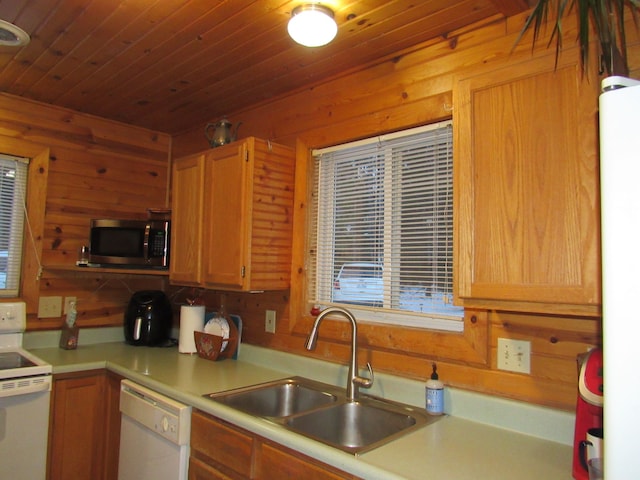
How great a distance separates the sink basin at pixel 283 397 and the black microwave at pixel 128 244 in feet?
3.45

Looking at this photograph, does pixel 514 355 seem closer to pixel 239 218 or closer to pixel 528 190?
pixel 528 190

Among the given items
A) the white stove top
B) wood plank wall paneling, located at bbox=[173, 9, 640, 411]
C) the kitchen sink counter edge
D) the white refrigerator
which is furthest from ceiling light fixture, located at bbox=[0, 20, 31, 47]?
the white refrigerator

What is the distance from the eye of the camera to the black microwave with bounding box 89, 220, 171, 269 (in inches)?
102

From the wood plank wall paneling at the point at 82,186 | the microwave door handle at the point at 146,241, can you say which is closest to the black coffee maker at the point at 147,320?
the wood plank wall paneling at the point at 82,186

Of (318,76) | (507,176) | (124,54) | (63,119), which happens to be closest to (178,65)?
(124,54)

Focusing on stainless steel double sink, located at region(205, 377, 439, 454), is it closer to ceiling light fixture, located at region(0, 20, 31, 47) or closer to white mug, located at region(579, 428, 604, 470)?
white mug, located at region(579, 428, 604, 470)

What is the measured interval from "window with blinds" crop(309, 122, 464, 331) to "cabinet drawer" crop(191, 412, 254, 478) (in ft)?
2.50

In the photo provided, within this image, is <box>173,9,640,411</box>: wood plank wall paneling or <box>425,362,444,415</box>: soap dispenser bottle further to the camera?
<box>425,362,444,415</box>: soap dispenser bottle

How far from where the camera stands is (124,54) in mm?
2062

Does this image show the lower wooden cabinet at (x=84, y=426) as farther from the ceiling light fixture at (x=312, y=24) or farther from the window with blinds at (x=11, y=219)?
the ceiling light fixture at (x=312, y=24)

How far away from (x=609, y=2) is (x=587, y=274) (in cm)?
63

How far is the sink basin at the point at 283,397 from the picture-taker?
1.92 meters

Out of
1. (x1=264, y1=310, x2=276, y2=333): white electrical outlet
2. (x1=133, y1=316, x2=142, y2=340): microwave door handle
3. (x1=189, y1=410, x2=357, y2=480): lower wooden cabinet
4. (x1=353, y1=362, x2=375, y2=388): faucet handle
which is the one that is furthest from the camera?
(x1=133, y1=316, x2=142, y2=340): microwave door handle

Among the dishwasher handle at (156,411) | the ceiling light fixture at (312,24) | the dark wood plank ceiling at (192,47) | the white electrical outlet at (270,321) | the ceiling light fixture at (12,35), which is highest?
the dark wood plank ceiling at (192,47)
